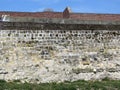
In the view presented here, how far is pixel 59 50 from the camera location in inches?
672

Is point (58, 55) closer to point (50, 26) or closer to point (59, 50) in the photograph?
point (59, 50)

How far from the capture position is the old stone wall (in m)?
16.7

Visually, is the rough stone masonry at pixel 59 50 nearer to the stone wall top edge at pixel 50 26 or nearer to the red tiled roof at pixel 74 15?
the stone wall top edge at pixel 50 26

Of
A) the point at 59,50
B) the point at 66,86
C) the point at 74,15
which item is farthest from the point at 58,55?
the point at 74,15

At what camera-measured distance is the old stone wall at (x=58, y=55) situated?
16.7 m

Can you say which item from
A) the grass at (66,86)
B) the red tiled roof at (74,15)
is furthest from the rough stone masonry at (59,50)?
the red tiled roof at (74,15)

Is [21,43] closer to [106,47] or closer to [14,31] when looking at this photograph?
[14,31]

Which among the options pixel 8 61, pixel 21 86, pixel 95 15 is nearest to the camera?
pixel 21 86

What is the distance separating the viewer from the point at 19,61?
16656 millimetres

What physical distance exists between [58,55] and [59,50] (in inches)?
8.8

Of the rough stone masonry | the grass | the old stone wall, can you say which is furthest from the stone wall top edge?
the grass

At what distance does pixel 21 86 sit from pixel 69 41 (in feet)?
10.4

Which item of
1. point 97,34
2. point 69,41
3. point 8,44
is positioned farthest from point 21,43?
point 97,34

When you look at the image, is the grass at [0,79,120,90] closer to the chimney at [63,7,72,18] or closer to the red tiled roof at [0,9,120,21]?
the red tiled roof at [0,9,120,21]
